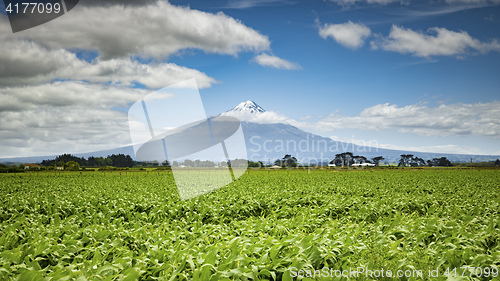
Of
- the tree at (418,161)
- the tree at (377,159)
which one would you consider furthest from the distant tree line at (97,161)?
the tree at (418,161)

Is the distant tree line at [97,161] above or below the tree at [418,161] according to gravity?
above

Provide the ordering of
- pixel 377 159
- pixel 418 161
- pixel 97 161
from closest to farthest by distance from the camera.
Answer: pixel 97 161
pixel 377 159
pixel 418 161

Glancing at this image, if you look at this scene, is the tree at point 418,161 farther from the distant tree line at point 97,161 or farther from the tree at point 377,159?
the distant tree line at point 97,161

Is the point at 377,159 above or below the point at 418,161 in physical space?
above

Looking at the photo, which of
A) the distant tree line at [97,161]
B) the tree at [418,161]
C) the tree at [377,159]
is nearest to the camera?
the distant tree line at [97,161]

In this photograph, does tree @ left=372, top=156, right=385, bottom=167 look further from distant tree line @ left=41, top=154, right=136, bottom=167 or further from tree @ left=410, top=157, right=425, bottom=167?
distant tree line @ left=41, top=154, right=136, bottom=167

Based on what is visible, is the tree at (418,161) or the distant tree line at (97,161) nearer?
the distant tree line at (97,161)

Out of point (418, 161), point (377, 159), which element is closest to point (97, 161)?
point (377, 159)

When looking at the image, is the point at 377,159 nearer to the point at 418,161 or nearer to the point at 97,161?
the point at 418,161

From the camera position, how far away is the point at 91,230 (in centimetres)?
659

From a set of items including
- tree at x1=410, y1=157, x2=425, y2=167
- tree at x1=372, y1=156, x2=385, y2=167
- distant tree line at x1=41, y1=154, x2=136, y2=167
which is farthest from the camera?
tree at x1=410, y1=157, x2=425, y2=167

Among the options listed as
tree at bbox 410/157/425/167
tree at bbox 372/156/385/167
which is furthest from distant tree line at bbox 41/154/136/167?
tree at bbox 410/157/425/167

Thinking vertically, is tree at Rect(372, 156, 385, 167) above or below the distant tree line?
below

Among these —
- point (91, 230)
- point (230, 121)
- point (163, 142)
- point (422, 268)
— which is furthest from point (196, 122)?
point (422, 268)
